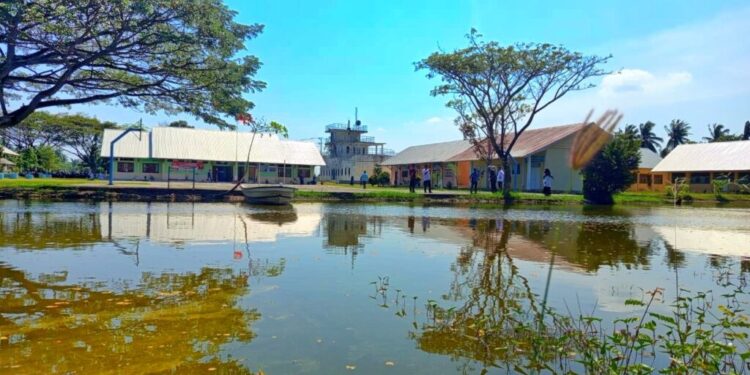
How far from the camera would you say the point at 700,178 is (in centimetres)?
4641

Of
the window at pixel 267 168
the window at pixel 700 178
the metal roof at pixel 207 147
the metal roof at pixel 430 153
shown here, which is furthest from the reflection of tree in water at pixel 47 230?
the window at pixel 700 178

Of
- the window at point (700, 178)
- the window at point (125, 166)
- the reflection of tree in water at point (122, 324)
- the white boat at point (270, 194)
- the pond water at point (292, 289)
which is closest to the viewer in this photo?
the reflection of tree in water at point (122, 324)

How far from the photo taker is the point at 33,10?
11.6 meters

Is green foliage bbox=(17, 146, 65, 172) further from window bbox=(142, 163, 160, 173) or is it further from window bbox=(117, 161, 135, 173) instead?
window bbox=(142, 163, 160, 173)

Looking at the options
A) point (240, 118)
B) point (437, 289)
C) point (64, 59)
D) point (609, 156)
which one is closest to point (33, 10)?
point (64, 59)

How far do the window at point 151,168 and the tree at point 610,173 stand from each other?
3515 cm

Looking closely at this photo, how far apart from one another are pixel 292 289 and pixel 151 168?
144 feet

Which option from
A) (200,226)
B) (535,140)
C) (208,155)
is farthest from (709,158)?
(200,226)

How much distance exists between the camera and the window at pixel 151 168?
45719 millimetres

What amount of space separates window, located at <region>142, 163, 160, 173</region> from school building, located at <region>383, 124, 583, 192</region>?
25.4 m

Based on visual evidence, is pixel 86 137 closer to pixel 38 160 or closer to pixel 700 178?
pixel 38 160

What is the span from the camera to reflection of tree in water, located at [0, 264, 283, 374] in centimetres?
385

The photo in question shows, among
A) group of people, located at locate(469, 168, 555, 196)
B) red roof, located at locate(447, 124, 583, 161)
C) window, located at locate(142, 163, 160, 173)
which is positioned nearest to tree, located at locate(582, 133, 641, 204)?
group of people, located at locate(469, 168, 555, 196)

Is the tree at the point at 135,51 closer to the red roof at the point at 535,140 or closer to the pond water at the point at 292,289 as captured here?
the pond water at the point at 292,289
